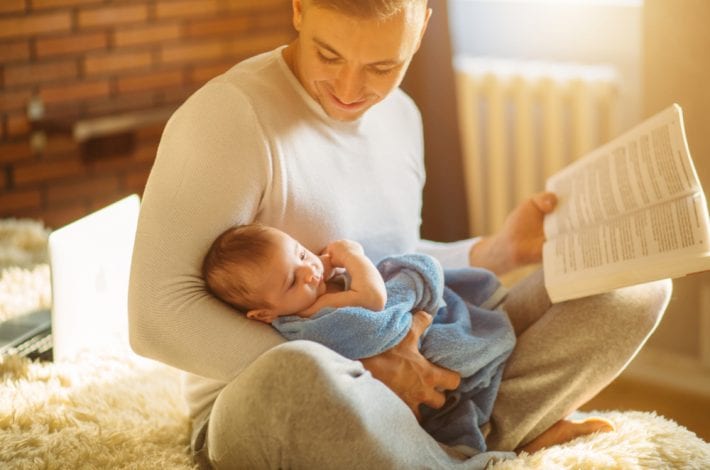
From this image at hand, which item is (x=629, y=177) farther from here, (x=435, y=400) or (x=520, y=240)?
(x=435, y=400)

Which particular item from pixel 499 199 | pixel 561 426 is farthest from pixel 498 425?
pixel 499 199

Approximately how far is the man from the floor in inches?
38.9

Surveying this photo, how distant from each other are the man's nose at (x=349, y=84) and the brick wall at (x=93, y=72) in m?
1.60

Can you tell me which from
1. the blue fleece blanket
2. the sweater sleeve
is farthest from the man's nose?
the blue fleece blanket

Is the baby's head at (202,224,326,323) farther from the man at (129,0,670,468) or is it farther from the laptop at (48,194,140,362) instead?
the laptop at (48,194,140,362)

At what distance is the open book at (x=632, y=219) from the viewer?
126 cm

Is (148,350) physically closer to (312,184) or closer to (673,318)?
(312,184)

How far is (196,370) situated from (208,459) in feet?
0.49

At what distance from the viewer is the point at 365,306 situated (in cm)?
130

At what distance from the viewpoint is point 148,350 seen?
1.27 meters

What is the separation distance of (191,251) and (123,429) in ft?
1.01

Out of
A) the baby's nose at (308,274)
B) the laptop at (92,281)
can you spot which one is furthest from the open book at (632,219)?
the laptop at (92,281)

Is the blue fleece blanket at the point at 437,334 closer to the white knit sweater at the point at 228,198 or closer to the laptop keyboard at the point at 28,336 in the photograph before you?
the white knit sweater at the point at 228,198

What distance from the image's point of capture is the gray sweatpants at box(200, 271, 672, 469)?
114 cm
